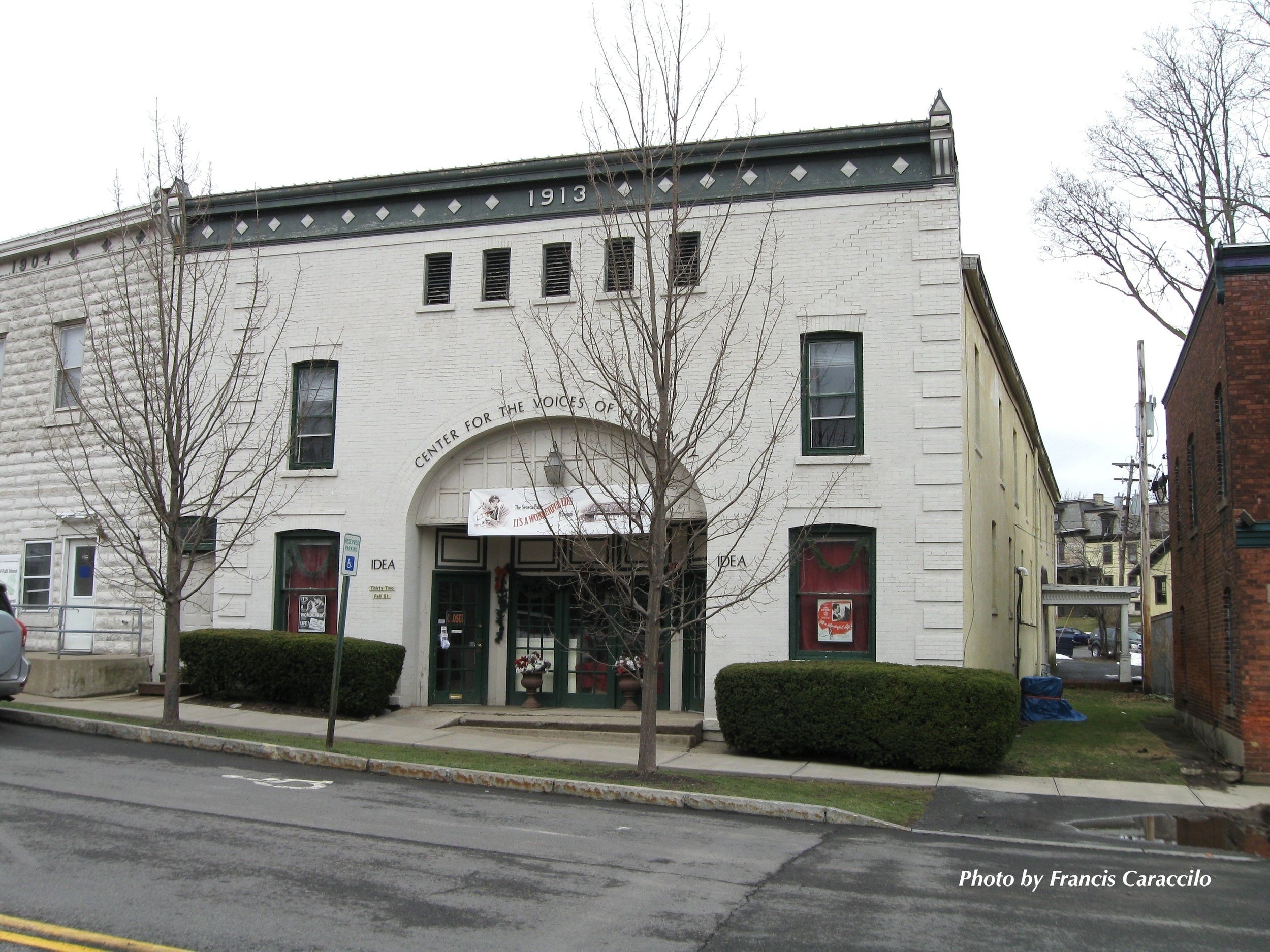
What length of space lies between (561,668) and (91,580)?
9270mm

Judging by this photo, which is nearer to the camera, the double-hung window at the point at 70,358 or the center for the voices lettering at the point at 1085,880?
the center for the voices lettering at the point at 1085,880

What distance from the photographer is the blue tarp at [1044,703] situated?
822 inches

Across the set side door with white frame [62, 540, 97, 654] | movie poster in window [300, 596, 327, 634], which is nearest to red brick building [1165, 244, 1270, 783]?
movie poster in window [300, 596, 327, 634]

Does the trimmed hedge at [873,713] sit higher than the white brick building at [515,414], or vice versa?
the white brick building at [515,414]

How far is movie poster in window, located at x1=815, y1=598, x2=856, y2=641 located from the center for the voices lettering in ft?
23.6

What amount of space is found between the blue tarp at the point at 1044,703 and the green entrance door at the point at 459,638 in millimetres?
10191

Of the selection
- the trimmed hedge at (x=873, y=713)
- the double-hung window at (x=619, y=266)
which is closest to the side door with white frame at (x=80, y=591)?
the double-hung window at (x=619, y=266)

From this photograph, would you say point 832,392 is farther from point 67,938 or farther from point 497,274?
point 67,938

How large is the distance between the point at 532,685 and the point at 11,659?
792 centimetres

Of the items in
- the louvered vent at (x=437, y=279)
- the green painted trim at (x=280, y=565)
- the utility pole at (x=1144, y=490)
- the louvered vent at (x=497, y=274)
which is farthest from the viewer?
the utility pole at (x=1144, y=490)

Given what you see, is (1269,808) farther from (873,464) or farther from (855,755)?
(873,464)

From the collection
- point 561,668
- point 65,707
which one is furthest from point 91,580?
point 561,668

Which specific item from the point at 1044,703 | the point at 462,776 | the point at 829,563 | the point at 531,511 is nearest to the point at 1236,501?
the point at 829,563

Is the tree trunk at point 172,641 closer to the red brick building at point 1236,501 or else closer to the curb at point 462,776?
the curb at point 462,776
